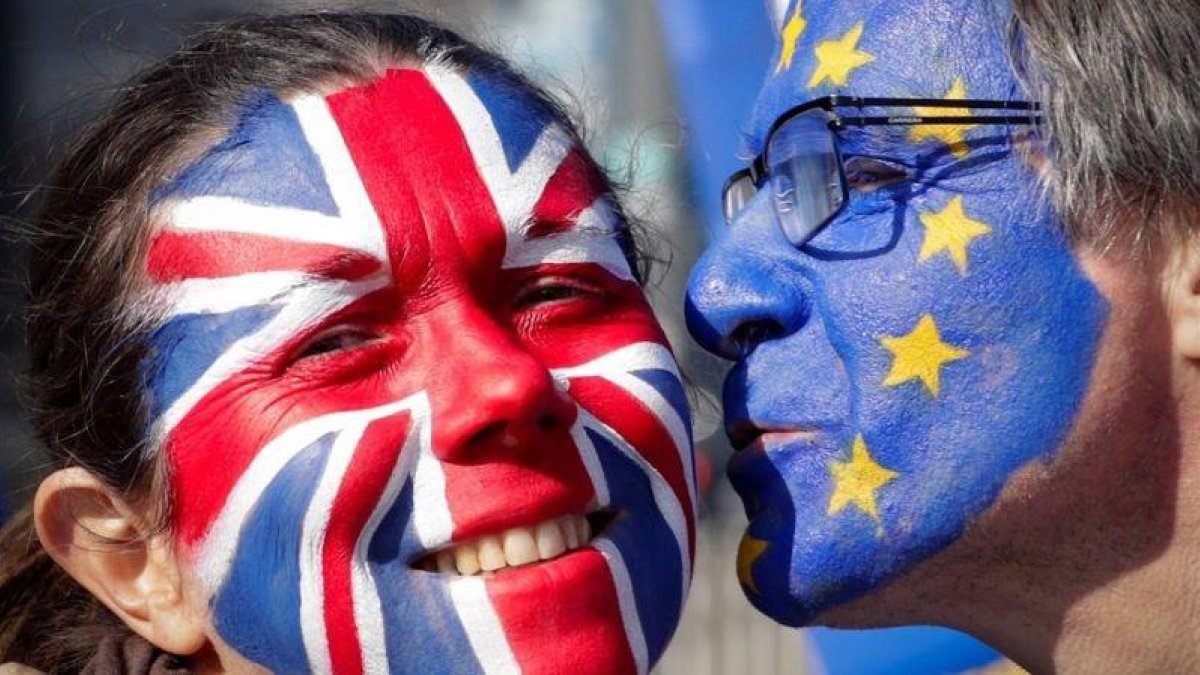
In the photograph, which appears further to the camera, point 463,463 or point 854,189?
point 854,189

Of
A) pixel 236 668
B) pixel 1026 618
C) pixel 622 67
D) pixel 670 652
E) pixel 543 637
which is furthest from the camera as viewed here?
pixel 670 652

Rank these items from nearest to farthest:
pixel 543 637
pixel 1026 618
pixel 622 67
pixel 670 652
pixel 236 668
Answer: pixel 543 637 → pixel 236 668 → pixel 1026 618 → pixel 622 67 → pixel 670 652

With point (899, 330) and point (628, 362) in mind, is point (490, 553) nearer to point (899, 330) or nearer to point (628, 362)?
point (628, 362)

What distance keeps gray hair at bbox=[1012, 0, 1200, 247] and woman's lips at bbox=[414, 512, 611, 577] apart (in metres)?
0.91

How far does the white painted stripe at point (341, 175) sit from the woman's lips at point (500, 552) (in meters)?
0.43

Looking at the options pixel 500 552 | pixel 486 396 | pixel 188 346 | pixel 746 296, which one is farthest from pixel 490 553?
pixel 746 296

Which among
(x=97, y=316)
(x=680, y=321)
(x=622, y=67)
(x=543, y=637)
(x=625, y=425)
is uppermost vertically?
(x=97, y=316)

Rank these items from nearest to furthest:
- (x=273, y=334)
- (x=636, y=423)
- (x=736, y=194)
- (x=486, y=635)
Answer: (x=486, y=635)
(x=273, y=334)
(x=636, y=423)
(x=736, y=194)

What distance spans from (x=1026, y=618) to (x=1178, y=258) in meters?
0.61

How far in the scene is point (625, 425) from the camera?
237 cm

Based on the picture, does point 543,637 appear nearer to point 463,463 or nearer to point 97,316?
point 463,463

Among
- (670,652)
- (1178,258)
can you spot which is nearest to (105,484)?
(1178,258)

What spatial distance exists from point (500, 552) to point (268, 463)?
352mm

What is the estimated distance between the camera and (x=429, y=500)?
2189 millimetres
